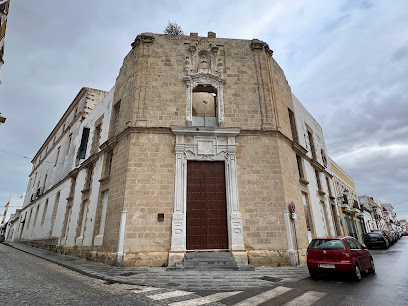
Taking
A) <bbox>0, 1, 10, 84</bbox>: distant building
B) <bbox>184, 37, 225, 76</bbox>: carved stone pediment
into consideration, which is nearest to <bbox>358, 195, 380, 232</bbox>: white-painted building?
<bbox>184, 37, 225, 76</bbox>: carved stone pediment

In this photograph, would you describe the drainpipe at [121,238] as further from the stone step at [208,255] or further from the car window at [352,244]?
the car window at [352,244]

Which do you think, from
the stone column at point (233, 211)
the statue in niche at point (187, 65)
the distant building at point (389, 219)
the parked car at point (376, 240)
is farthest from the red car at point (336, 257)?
the distant building at point (389, 219)

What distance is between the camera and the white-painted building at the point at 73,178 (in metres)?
13.8

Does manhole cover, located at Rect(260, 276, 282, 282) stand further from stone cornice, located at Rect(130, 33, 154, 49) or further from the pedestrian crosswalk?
stone cornice, located at Rect(130, 33, 154, 49)

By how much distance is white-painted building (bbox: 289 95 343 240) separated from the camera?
13.7 m

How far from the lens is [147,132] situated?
1100cm

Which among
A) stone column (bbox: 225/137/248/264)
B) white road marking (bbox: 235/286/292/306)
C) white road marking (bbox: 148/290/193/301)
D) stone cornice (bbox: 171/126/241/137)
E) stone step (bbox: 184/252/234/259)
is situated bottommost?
white road marking (bbox: 235/286/292/306)

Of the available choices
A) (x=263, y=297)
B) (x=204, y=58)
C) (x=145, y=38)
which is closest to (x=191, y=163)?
(x=204, y=58)

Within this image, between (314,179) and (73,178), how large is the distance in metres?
16.8

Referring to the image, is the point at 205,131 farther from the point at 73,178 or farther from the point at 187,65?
the point at 73,178

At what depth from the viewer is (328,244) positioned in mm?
7664

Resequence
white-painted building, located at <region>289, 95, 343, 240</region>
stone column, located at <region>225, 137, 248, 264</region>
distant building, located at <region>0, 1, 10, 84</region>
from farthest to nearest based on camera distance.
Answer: white-painted building, located at <region>289, 95, 343, 240</region>
stone column, located at <region>225, 137, 248, 264</region>
distant building, located at <region>0, 1, 10, 84</region>

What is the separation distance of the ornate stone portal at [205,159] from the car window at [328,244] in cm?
269

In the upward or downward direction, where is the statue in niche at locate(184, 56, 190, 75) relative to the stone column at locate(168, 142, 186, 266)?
upward
